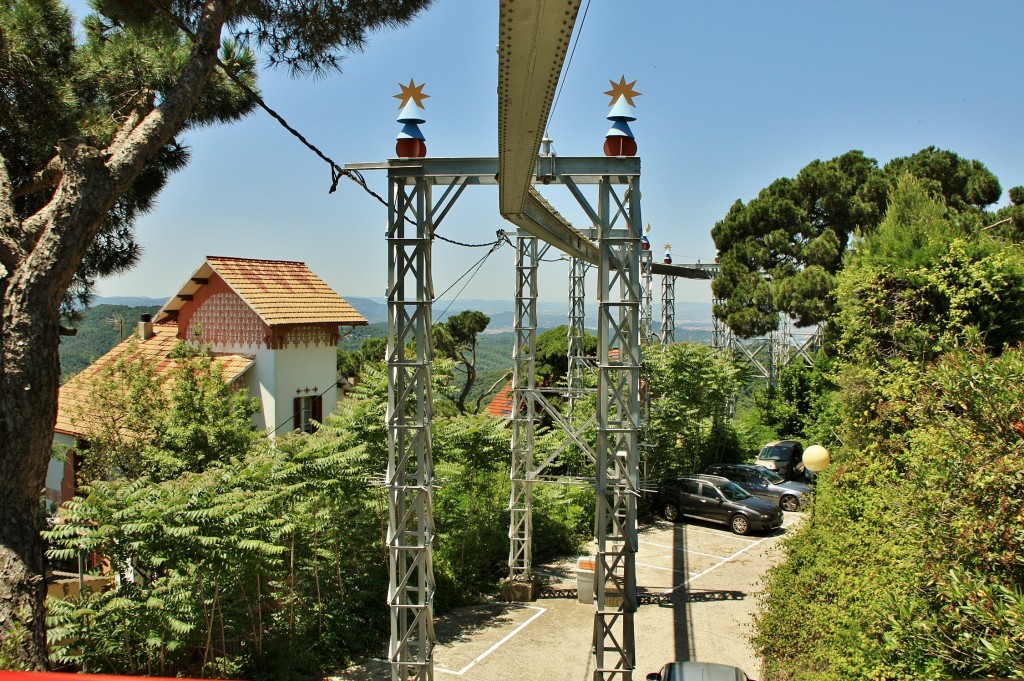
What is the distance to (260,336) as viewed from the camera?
20.4 m

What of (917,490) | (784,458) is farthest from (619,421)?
(784,458)

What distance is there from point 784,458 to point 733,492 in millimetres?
A: 6909

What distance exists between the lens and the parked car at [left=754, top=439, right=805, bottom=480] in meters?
26.0

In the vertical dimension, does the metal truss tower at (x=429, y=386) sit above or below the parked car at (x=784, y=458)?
above

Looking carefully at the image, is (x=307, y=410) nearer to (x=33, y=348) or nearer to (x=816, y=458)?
(x=33, y=348)

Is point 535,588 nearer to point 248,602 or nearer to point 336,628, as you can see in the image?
point 336,628

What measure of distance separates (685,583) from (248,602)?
376 inches

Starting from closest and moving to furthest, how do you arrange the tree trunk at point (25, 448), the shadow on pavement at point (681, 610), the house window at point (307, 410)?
the tree trunk at point (25, 448), the shadow on pavement at point (681, 610), the house window at point (307, 410)

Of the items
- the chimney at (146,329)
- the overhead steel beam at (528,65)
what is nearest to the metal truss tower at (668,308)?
the chimney at (146,329)

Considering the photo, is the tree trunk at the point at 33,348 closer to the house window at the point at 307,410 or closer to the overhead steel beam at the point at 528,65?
the overhead steel beam at the point at 528,65

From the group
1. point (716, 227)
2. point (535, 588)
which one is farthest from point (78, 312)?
point (716, 227)

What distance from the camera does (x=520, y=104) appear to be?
4949mm

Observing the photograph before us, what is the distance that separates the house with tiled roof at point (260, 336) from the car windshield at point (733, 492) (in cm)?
1170

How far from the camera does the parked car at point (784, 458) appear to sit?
26031 millimetres
